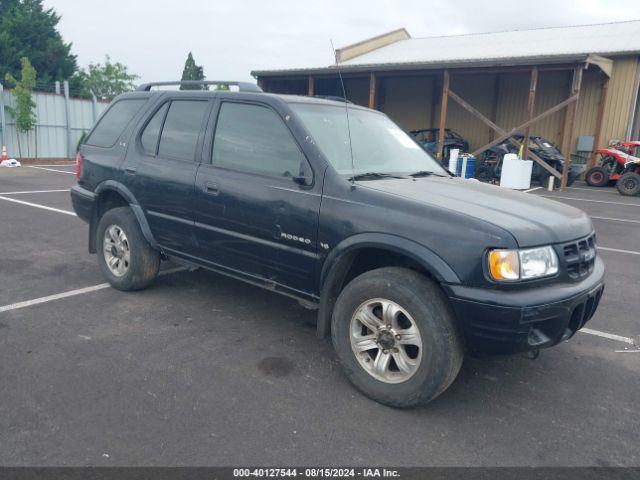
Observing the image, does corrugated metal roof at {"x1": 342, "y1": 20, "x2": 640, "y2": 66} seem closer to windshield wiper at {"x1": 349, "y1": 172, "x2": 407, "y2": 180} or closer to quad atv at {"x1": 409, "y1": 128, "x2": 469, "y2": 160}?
quad atv at {"x1": 409, "y1": 128, "x2": 469, "y2": 160}

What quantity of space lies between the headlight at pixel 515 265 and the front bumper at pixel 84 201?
12.6 feet

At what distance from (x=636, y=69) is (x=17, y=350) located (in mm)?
21742

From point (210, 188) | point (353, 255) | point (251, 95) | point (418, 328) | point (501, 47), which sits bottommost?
point (418, 328)

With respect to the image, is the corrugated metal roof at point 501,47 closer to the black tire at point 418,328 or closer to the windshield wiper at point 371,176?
the windshield wiper at point 371,176

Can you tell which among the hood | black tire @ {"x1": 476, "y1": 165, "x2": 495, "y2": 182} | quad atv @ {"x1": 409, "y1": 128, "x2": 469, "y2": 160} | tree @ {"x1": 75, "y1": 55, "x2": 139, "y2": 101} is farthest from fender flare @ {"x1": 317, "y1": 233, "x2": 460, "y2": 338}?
tree @ {"x1": 75, "y1": 55, "x2": 139, "y2": 101}

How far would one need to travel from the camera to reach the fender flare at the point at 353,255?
2.89 metres

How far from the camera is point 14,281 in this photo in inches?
200

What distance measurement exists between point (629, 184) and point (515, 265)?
14823mm

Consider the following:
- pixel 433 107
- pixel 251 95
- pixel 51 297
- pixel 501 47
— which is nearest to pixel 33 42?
pixel 433 107

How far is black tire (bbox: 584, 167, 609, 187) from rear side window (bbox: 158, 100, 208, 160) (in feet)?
53.6

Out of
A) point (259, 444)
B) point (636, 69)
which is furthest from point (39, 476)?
point (636, 69)

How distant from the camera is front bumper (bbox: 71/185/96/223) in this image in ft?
16.6

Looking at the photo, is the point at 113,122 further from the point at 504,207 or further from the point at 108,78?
the point at 108,78

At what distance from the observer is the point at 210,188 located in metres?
3.97
